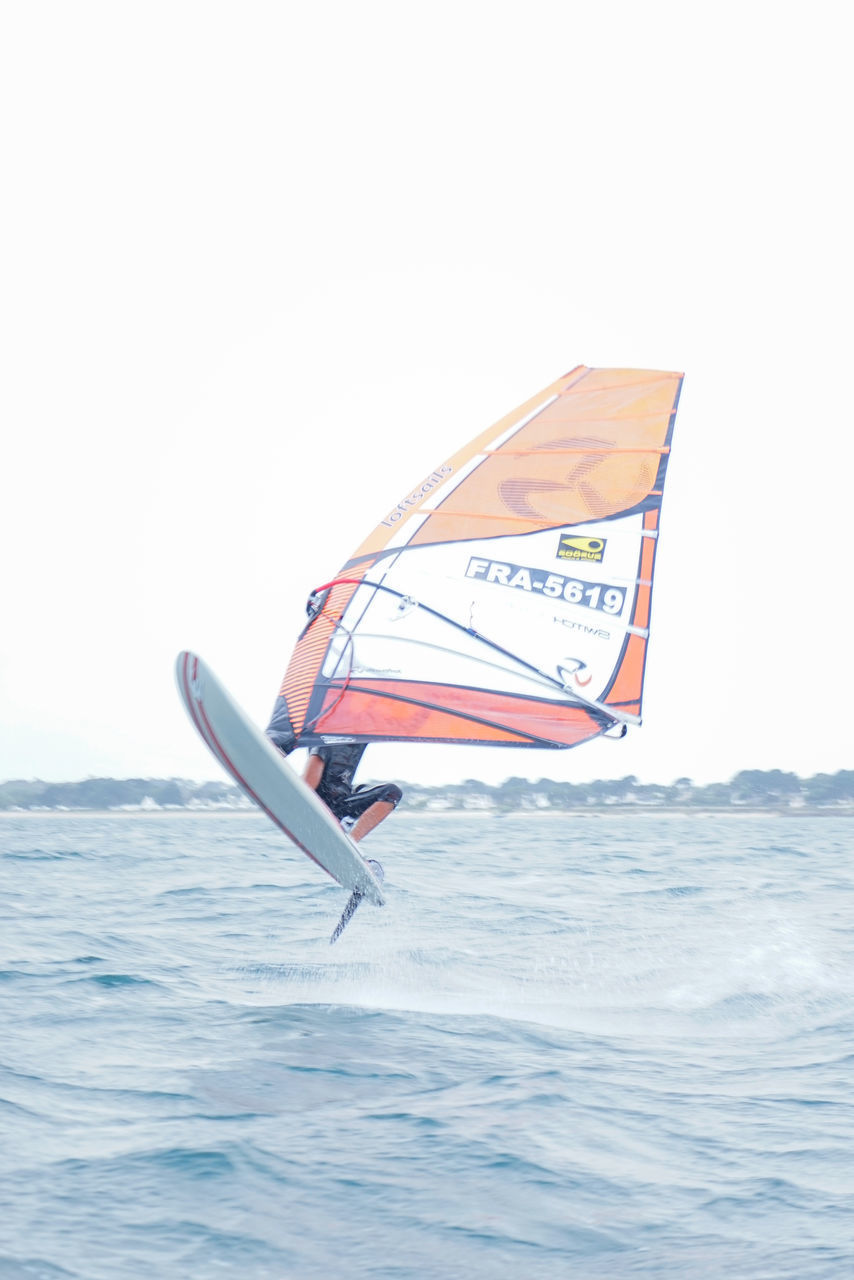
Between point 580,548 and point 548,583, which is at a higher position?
point 580,548

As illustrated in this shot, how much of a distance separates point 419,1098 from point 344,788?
275 centimetres

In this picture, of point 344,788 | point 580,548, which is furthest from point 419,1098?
point 580,548

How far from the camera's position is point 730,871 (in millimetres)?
23297

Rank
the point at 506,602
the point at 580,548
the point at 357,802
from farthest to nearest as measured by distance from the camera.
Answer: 1. the point at 580,548
2. the point at 506,602
3. the point at 357,802

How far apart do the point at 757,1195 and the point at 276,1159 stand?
2196mm

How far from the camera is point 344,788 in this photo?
8938 mm

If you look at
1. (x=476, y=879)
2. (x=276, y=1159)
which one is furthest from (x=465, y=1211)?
(x=476, y=879)

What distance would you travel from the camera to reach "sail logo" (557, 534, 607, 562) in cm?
943

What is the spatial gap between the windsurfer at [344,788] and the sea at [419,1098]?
1.40m

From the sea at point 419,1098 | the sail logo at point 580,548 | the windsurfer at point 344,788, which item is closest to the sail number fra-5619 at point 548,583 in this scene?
the sail logo at point 580,548

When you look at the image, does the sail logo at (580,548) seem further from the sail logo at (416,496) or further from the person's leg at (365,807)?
the person's leg at (365,807)

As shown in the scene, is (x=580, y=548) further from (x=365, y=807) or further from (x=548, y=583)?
(x=365, y=807)

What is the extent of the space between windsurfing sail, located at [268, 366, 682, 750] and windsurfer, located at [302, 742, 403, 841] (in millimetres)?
250

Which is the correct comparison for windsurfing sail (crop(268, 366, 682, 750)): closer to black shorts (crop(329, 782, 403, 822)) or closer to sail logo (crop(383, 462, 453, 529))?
sail logo (crop(383, 462, 453, 529))
